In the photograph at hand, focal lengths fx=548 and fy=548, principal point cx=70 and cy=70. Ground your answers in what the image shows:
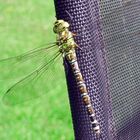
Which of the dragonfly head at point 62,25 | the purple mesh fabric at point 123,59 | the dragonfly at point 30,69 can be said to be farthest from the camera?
the dragonfly at point 30,69

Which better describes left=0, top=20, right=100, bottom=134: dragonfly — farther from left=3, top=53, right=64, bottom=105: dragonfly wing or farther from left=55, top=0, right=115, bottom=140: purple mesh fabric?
left=55, top=0, right=115, bottom=140: purple mesh fabric

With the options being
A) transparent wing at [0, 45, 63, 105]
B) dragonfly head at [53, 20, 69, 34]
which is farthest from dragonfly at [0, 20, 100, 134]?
dragonfly head at [53, 20, 69, 34]

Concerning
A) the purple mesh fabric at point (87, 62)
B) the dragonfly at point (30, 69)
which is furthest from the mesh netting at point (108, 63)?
the dragonfly at point (30, 69)

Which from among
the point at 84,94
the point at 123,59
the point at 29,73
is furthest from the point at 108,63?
the point at 29,73

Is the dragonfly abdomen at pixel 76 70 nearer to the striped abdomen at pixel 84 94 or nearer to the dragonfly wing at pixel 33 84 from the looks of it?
the striped abdomen at pixel 84 94

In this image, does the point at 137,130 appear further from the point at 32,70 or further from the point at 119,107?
the point at 32,70
